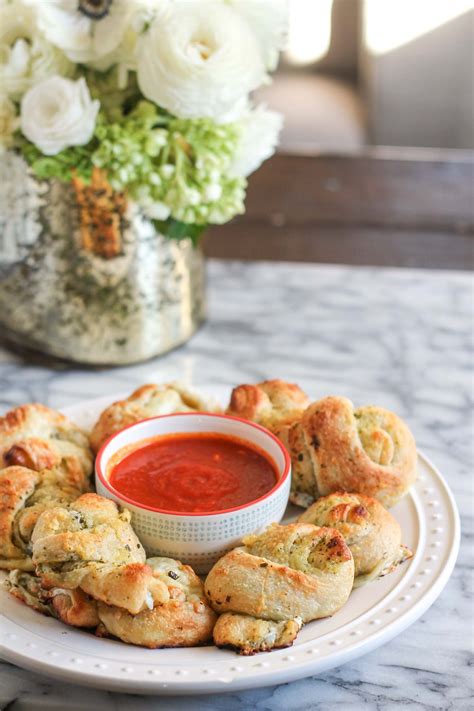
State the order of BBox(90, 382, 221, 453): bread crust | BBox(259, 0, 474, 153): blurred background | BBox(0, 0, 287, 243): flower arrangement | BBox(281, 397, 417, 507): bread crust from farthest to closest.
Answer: BBox(259, 0, 474, 153): blurred background < BBox(0, 0, 287, 243): flower arrangement < BBox(90, 382, 221, 453): bread crust < BBox(281, 397, 417, 507): bread crust

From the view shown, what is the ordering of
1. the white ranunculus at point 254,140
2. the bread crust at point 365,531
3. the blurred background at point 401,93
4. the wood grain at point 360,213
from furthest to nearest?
the blurred background at point 401,93, the wood grain at point 360,213, the white ranunculus at point 254,140, the bread crust at point 365,531

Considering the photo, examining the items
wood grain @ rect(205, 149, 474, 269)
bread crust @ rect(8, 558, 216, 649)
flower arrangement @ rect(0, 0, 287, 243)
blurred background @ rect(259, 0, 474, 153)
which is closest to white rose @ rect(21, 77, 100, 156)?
flower arrangement @ rect(0, 0, 287, 243)

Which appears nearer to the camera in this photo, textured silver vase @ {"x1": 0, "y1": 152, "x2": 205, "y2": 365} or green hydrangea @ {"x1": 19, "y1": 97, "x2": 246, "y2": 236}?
green hydrangea @ {"x1": 19, "y1": 97, "x2": 246, "y2": 236}

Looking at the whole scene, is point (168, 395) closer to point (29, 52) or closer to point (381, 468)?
point (381, 468)

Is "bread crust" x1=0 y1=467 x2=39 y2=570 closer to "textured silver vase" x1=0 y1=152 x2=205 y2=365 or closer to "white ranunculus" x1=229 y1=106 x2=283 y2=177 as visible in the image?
"textured silver vase" x1=0 y1=152 x2=205 y2=365

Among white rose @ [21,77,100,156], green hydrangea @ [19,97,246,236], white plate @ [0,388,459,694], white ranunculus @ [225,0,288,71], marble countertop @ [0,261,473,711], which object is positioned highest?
white ranunculus @ [225,0,288,71]

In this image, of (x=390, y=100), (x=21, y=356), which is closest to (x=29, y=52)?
(x=21, y=356)

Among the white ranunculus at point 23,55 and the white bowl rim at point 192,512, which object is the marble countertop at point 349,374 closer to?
the white bowl rim at point 192,512

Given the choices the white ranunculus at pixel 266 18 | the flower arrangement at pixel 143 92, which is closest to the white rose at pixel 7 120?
the flower arrangement at pixel 143 92
